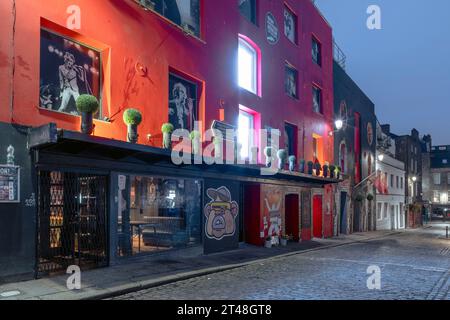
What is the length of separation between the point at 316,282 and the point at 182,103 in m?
7.20

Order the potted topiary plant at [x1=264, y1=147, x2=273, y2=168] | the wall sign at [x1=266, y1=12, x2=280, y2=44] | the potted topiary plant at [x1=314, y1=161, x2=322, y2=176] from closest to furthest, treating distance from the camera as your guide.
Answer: the potted topiary plant at [x1=264, y1=147, x2=273, y2=168] → the wall sign at [x1=266, y1=12, x2=280, y2=44] → the potted topiary plant at [x1=314, y1=161, x2=322, y2=176]

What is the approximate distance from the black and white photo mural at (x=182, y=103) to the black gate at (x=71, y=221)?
364 cm

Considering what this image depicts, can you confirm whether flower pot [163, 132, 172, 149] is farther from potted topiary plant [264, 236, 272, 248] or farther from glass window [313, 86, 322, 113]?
glass window [313, 86, 322, 113]

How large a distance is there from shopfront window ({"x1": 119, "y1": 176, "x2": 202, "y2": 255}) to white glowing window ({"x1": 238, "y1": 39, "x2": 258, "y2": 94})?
586cm

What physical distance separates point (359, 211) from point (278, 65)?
16306 millimetres

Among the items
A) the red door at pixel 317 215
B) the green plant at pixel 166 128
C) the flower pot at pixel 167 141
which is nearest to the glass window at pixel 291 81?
the red door at pixel 317 215

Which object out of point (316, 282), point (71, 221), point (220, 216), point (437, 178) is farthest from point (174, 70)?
point (437, 178)

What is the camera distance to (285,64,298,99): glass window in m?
22.5

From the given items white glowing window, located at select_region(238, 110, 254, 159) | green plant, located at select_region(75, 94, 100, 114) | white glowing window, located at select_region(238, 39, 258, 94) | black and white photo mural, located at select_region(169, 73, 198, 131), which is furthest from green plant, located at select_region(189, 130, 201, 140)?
white glowing window, located at select_region(238, 39, 258, 94)

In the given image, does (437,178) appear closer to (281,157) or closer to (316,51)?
(316,51)

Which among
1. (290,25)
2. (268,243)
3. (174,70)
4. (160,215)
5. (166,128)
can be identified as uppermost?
(290,25)

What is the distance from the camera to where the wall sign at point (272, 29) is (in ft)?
66.6

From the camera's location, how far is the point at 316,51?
88.2 feet
